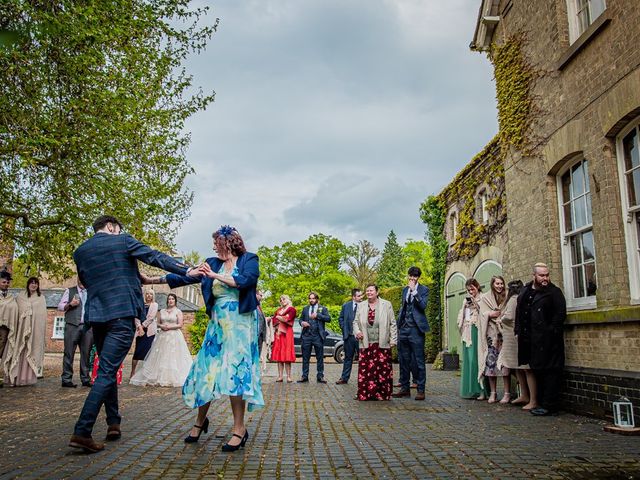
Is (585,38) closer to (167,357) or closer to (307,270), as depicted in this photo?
(167,357)

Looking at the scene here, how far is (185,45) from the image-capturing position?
47.3 ft

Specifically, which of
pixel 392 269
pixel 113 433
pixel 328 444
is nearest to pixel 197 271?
pixel 113 433

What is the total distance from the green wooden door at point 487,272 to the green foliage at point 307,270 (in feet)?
130

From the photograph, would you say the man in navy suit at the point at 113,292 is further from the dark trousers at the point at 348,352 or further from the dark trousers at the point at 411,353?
the dark trousers at the point at 348,352

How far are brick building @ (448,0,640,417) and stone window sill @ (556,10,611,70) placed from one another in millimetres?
19

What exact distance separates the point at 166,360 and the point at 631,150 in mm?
9365

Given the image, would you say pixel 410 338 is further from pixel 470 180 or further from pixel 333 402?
pixel 470 180

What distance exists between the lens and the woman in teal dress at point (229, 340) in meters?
5.19

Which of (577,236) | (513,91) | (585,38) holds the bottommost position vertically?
(577,236)

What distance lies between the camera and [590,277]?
841 centimetres

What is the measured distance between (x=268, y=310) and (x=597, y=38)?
155 feet

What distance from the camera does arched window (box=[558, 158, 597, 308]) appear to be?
331 inches

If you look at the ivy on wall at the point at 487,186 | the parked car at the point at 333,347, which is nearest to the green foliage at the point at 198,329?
the parked car at the point at 333,347

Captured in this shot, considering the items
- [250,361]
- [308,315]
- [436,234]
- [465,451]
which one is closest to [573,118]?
[465,451]
